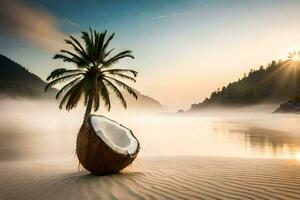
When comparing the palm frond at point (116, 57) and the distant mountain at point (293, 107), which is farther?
the distant mountain at point (293, 107)

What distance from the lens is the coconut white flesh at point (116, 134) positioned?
8.55 metres

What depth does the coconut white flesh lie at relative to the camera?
8.55 m

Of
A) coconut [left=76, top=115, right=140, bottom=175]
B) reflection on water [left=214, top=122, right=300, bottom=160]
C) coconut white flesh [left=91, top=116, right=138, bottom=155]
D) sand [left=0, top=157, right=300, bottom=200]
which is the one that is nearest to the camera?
sand [left=0, top=157, right=300, bottom=200]

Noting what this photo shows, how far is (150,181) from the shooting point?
762 centimetres

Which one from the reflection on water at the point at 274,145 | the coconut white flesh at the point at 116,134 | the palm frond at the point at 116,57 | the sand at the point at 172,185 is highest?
the palm frond at the point at 116,57

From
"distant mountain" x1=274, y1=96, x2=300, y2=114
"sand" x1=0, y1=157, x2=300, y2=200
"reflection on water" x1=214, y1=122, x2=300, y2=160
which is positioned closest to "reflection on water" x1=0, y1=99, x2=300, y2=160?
"reflection on water" x1=214, y1=122, x2=300, y2=160

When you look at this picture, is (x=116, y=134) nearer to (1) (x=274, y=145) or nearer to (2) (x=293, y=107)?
(1) (x=274, y=145)

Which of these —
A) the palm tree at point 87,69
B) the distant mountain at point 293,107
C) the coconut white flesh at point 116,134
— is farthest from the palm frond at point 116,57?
the distant mountain at point 293,107

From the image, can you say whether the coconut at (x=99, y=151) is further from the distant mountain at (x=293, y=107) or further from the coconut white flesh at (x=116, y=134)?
the distant mountain at (x=293, y=107)

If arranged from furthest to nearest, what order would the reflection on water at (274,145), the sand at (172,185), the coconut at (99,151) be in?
the reflection on water at (274,145)
the coconut at (99,151)
the sand at (172,185)

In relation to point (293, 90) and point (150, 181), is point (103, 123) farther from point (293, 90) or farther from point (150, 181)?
point (293, 90)

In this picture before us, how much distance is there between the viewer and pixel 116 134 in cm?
971

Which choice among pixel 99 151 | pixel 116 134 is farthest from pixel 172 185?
pixel 116 134

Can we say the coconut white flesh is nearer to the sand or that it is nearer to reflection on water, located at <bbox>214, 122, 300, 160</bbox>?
the sand
